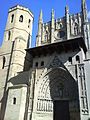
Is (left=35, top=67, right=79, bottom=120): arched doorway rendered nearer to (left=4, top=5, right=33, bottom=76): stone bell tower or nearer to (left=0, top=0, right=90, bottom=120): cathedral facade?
(left=0, top=0, right=90, bottom=120): cathedral facade

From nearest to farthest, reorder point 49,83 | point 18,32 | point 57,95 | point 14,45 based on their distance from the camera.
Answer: point 57,95, point 49,83, point 14,45, point 18,32

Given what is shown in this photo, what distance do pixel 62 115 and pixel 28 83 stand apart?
13.5 feet

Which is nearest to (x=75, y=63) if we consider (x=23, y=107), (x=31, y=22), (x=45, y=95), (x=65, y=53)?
(x=65, y=53)

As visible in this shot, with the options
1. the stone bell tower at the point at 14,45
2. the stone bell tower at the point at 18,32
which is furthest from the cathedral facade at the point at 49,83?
the stone bell tower at the point at 18,32

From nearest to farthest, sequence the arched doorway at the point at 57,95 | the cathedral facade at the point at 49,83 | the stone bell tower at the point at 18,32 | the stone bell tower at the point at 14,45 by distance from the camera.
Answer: the cathedral facade at the point at 49,83 → the arched doorway at the point at 57,95 → the stone bell tower at the point at 14,45 → the stone bell tower at the point at 18,32

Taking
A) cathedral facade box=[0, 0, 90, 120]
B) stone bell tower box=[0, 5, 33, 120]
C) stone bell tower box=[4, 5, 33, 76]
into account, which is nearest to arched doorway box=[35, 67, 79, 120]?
cathedral facade box=[0, 0, 90, 120]

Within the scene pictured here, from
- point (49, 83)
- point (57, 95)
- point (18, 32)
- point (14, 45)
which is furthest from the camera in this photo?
point (18, 32)

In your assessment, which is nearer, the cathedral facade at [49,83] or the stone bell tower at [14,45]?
the cathedral facade at [49,83]

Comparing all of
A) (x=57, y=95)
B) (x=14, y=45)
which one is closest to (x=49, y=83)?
(x=57, y=95)

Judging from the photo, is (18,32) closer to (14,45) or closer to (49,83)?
(14,45)

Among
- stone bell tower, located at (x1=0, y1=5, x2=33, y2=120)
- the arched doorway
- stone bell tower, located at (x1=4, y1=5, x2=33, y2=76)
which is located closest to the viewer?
the arched doorway

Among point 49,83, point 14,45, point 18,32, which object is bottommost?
point 49,83

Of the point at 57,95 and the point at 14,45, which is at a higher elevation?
the point at 14,45

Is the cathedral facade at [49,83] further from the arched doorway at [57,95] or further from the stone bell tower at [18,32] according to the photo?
the stone bell tower at [18,32]
